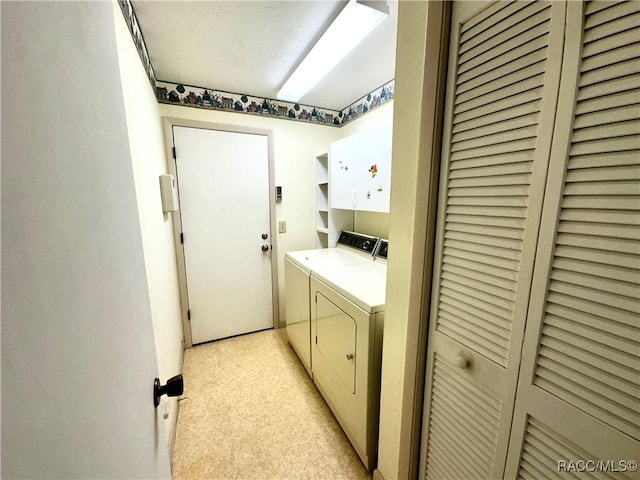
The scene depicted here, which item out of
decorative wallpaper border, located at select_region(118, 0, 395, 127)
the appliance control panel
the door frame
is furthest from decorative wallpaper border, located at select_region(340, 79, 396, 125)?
the appliance control panel

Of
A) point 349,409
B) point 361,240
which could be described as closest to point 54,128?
point 349,409

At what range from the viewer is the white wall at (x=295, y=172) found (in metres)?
2.68

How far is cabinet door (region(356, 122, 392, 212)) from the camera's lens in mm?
1825

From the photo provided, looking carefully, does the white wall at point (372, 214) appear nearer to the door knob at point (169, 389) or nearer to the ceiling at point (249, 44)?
the ceiling at point (249, 44)

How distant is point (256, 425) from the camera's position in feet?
5.55

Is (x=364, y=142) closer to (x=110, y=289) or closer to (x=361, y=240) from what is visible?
(x=361, y=240)

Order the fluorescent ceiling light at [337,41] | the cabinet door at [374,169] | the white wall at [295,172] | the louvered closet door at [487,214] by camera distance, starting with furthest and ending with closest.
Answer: the white wall at [295,172], the cabinet door at [374,169], the fluorescent ceiling light at [337,41], the louvered closet door at [487,214]

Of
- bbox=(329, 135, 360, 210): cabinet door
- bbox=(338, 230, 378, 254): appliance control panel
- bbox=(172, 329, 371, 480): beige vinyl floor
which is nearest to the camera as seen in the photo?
bbox=(172, 329, 371, 480): beige vinyl floor

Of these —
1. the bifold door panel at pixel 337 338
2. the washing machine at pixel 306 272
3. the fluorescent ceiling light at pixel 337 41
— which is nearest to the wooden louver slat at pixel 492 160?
the bifold door panel at pixel 337 338

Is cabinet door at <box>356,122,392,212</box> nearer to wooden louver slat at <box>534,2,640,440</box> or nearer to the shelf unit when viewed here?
the shelf unit

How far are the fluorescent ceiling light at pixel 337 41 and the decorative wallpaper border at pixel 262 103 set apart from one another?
0.53 metres

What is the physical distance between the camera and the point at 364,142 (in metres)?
2.03

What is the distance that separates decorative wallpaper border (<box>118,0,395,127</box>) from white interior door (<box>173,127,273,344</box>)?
257mm

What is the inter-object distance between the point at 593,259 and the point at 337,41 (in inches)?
64.9
